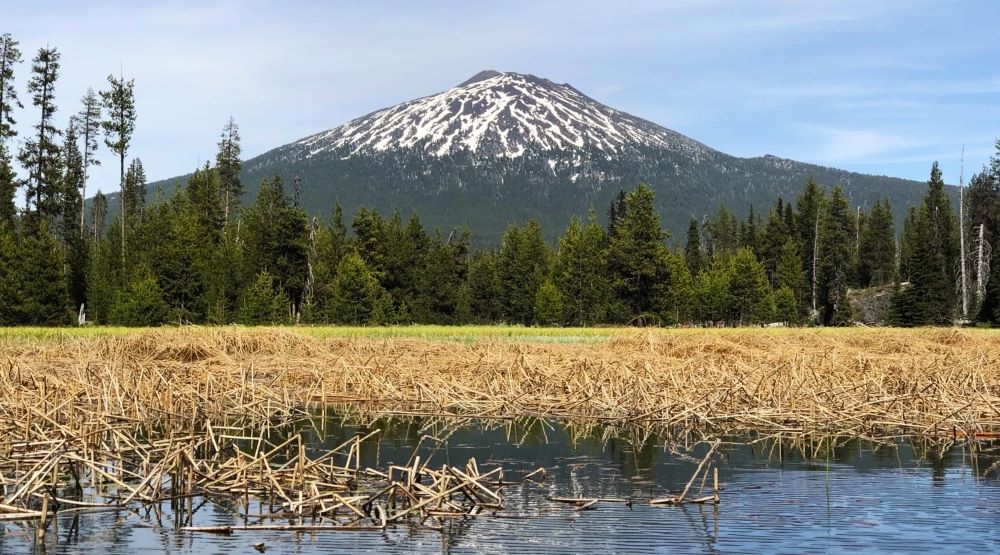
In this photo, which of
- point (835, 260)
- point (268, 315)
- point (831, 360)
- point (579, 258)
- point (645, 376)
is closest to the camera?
point (645, 376)

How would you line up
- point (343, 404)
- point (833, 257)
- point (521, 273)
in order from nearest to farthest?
point (343, 404) < point (521, 273) < point (833, 257)

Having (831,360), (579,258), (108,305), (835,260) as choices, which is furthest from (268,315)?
(835,260)

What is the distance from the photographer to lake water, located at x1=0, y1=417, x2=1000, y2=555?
8.64 metres

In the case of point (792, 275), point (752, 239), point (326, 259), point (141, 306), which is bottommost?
point (141, 306)

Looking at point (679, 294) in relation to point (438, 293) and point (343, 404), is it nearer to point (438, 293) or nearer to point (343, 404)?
point (438, 293)

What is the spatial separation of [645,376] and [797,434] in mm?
4509

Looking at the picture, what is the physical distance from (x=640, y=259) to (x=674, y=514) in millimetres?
74832

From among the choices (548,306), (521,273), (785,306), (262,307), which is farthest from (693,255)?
(262,307)

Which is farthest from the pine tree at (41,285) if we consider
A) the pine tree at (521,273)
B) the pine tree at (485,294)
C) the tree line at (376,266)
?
the pine tree at (521,273)

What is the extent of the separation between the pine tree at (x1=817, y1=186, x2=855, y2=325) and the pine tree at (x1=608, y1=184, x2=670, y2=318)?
27.5 m

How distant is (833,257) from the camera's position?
106438 millimetres

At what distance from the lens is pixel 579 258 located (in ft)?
300

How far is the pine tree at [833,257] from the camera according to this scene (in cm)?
10632

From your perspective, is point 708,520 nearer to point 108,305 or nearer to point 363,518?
point 363,518
